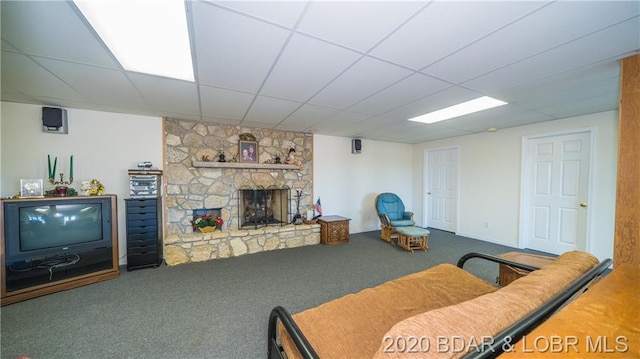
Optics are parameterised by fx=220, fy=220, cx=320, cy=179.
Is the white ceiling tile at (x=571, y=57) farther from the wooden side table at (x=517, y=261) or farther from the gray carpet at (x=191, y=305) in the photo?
the gray carpet at (x=191, y=305)

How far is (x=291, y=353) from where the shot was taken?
3.66 feet

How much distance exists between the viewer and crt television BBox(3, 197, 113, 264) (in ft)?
7.48

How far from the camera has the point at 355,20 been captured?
1.30 m

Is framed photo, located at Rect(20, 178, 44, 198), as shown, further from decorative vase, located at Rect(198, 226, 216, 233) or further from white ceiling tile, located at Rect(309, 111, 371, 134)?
white ceiling tile, located at Rect(309, 111, 371, 134)

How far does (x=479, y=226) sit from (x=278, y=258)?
406 centimetres

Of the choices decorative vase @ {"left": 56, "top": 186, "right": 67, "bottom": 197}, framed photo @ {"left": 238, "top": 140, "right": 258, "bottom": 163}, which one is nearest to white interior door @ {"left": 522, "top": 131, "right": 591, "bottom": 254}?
framed photo @ {"left": 238, "top": 140, "right": 258, "bottom": 163}

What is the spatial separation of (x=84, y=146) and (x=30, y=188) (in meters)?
0.74

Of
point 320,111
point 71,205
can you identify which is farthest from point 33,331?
point 320,111

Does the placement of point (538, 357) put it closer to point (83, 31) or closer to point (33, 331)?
point (83, 31)

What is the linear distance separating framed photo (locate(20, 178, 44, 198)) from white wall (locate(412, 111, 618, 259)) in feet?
21.7

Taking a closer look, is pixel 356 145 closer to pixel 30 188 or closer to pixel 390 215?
pixel 390 215

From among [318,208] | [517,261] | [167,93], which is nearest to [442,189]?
[318,208]

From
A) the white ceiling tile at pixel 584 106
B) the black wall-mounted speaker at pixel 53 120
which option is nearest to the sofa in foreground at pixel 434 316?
the white ceiling tile at pixel 584 106

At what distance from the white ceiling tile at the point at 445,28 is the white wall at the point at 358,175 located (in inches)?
124
